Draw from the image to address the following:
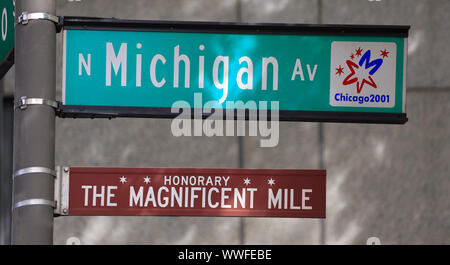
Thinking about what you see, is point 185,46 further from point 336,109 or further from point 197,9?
point 197,9

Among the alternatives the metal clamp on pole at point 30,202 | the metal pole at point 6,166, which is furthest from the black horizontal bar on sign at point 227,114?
the metal pole at point 6,166

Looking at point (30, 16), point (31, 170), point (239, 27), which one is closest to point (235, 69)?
point (239, 27)

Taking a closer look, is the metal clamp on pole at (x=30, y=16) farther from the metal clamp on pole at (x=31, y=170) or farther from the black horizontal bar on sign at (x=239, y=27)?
the metal clamp on pole at (x=31, y=170)

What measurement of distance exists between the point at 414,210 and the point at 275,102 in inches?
151

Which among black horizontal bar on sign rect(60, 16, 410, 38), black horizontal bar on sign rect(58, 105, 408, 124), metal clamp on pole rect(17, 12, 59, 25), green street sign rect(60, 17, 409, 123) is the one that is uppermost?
black horizontal bar on sign rect(60, 16, 410, 38)

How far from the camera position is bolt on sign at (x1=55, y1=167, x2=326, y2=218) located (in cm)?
407

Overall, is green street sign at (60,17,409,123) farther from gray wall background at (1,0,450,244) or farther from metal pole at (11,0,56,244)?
gray wall background at (1,0,450,244)

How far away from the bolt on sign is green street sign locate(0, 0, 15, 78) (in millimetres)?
646

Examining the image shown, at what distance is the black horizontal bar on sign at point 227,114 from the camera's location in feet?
13.2

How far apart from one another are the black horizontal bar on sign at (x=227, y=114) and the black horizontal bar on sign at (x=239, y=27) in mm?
386

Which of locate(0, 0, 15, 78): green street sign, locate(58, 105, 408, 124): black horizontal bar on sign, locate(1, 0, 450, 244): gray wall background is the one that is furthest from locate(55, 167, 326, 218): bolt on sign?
locate(1, 0, 450, 244): gray wall background
